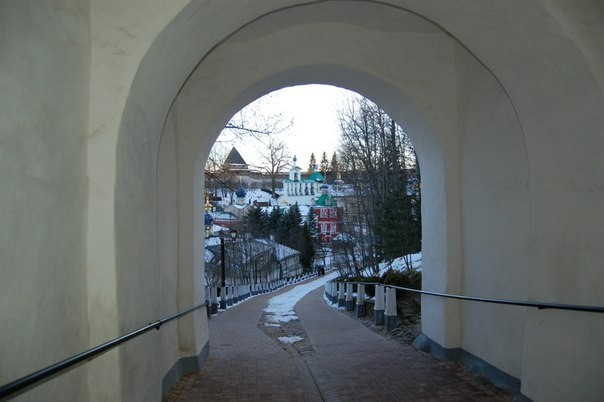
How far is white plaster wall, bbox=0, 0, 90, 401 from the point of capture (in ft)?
7.26

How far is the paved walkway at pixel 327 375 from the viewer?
512 centimetres

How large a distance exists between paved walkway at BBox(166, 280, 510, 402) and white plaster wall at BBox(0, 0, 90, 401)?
2635mm

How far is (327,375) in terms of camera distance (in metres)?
5.96

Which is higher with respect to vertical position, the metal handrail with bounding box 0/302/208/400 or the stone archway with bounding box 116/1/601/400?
the stone archway with bounding box 116/1/601/400

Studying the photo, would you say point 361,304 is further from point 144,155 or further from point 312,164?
point 312,164

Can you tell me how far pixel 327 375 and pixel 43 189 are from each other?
4272 mm

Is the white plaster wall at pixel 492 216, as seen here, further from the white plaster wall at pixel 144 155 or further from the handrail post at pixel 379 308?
the handrail post at pixel 379 308

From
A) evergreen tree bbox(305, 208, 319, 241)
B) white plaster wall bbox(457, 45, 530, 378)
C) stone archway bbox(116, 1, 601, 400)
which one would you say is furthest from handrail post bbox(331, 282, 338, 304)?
evergreen tree bbox(305, 208, 319, 241)

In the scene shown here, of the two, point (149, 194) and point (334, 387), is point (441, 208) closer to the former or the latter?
point (334, 387)

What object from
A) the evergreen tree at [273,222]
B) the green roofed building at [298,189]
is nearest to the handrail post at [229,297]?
the evergreen tree at [273,222]

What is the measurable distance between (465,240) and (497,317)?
3.85ft

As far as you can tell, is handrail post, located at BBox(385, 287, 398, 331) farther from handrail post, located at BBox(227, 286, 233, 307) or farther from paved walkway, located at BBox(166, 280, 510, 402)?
handrail post, located at BBox(227, 286, 233, 307)

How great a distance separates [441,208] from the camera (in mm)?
6613

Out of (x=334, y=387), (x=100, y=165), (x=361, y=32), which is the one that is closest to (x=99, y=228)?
(x=100, y=165)
